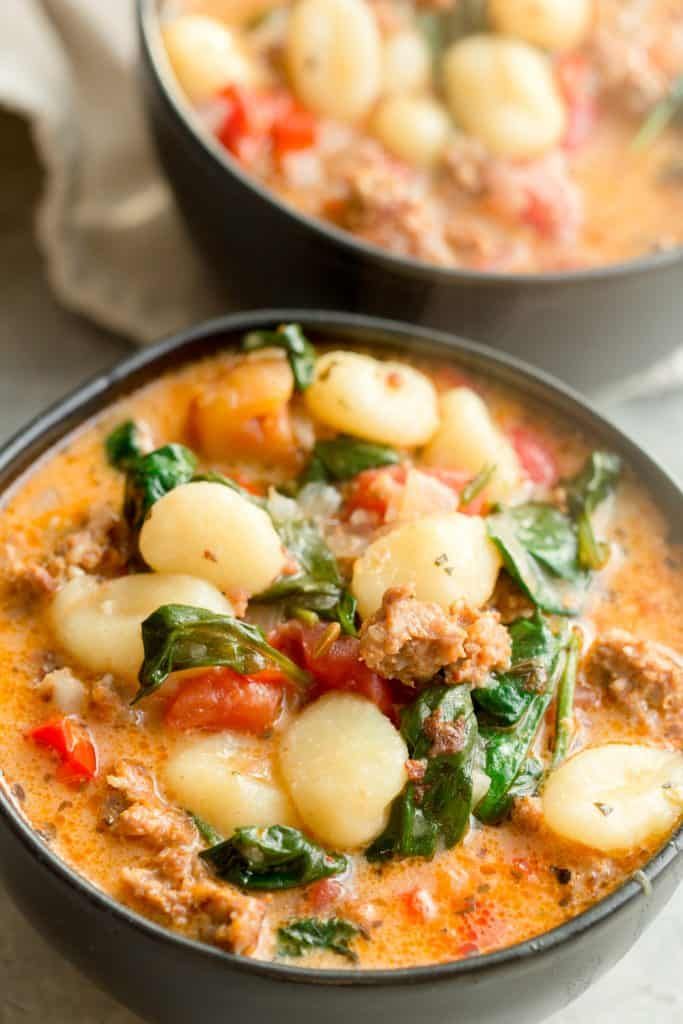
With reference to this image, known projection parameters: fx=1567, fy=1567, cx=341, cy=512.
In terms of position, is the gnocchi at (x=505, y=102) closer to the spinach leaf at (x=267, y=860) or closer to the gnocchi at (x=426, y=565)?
the gnocchi at (x=426, y=565)

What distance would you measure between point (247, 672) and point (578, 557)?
87cm

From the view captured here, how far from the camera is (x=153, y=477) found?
3.38 meters

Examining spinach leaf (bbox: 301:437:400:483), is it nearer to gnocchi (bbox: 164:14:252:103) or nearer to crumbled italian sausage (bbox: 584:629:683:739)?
crumbled italian sausage (bbox: 584:629:683:739)

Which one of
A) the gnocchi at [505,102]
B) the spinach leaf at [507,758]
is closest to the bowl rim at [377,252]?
the gnocchi at [505,102]

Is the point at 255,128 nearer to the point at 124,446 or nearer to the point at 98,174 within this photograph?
the point at 98,174

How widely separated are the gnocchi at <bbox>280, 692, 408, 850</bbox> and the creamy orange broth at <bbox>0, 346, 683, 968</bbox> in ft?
0.30

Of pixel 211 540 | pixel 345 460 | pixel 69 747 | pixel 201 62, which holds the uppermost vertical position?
pixel 201 62

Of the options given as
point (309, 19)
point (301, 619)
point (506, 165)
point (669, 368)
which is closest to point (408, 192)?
point (506, 165)

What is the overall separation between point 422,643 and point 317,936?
1.89 ft

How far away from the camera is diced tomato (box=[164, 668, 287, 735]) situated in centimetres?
306

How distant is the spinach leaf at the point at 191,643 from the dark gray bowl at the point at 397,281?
148cm

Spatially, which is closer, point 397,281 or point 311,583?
point 311,583

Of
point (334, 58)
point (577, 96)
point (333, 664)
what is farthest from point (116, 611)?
point (577, 96)

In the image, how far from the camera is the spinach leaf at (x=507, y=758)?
3018mm
